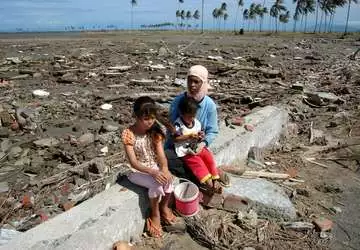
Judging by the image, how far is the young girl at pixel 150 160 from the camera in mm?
3453

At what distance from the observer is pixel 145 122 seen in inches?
136

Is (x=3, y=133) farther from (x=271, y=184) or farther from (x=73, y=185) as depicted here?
(x=271, y=184)

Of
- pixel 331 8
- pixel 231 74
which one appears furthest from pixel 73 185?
pixel 331 8

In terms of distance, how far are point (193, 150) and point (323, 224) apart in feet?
5.10

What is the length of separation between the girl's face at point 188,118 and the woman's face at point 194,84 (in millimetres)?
356

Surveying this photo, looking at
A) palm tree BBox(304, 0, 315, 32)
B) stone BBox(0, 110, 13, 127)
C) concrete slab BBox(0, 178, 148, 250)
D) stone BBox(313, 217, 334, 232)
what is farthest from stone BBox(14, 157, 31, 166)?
palm tree BBox(304, 0, 315, 32)

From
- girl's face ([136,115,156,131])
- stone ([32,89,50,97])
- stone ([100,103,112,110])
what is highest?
girl's face ([136,115,156,131])

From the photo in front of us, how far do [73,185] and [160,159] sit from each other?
1870 mm

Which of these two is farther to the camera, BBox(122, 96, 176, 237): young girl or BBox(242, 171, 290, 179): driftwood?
BBox(242, 171, 290, 179): driftwood

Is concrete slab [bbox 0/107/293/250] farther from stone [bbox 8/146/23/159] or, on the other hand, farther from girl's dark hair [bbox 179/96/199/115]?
stone [bbox 8/146/23/159]

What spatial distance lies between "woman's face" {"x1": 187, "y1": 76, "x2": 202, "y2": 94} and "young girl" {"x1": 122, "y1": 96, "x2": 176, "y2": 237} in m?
0.75

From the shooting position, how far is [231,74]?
1323cm

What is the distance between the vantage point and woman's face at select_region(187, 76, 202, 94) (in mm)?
4119

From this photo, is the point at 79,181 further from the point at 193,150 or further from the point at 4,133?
the point at 4,133
